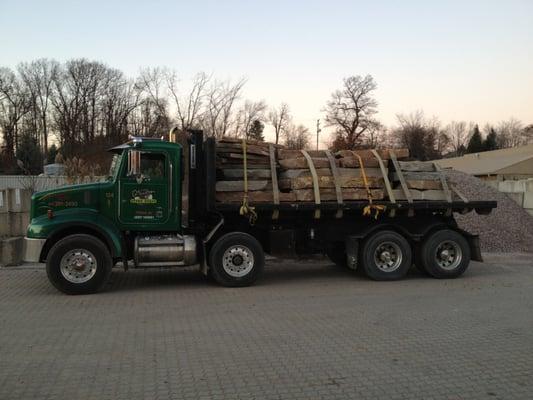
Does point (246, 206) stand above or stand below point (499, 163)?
below

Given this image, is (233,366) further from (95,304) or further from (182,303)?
(95,304)

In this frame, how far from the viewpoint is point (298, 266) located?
1226 centimetres

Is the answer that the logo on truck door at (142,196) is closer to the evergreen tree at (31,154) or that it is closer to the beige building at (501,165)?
the beige building at (501,165)

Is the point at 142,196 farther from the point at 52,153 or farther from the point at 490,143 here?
the point at 490,143

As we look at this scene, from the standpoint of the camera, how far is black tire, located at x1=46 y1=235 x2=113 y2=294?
8766 mm

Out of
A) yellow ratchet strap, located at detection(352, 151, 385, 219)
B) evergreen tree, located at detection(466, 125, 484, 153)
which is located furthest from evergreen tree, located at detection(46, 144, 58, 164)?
yellow ratchet strap, located at detection(352, 151, 385, 219)

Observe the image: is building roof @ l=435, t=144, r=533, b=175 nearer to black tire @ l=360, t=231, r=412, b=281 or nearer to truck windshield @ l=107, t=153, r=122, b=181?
black tire @ l=360, t=231, r=412, b=281

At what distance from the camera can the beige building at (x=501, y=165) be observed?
176 feet

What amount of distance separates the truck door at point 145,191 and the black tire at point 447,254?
514cm

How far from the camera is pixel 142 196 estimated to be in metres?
9.45

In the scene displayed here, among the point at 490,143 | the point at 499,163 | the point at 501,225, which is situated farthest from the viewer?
the point at 490,143

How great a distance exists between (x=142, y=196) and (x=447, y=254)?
609cm

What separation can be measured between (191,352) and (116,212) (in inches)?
170

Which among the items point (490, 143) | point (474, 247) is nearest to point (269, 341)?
point (474, 247)
